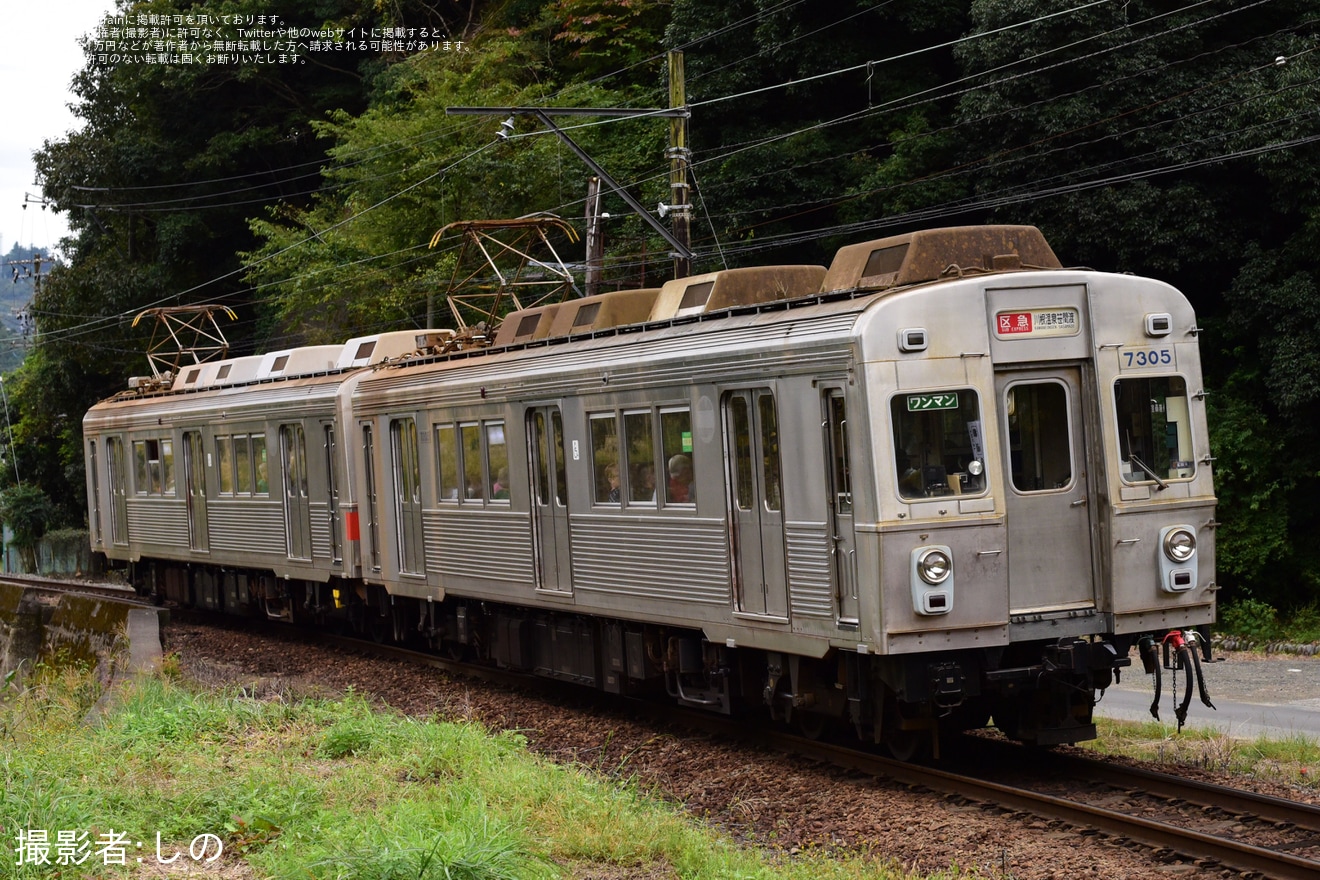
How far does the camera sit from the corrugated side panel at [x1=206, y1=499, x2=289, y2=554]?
65.7ft

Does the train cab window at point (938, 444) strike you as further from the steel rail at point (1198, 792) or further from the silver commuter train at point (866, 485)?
the steel rail at point (1198, 792)

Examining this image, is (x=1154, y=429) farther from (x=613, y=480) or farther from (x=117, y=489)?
(x=117, y=489)

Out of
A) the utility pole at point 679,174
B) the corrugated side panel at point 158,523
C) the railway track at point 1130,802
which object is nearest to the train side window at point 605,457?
the railway track at point 1130,802

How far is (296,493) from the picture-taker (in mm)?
19391

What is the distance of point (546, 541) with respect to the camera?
1371 centimetres

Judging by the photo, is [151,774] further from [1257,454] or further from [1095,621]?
[1257,454]

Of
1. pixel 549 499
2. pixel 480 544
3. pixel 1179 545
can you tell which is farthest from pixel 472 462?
pixel 1179 545

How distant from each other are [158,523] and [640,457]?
47.3ft

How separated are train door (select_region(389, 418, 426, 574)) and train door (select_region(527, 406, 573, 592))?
2.82m

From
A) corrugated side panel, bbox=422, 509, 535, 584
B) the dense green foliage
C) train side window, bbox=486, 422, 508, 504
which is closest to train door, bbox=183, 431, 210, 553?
corrugated side panel, bbox=422, 509, 535, 584

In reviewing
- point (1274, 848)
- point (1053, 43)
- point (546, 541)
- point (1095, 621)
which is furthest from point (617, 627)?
point (1053, 43)

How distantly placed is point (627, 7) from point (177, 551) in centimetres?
1668

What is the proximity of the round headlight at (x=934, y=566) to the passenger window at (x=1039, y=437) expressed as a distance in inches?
33.3

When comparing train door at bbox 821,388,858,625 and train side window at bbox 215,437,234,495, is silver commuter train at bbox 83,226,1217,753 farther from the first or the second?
train side window at bbox 215,437,234,495
